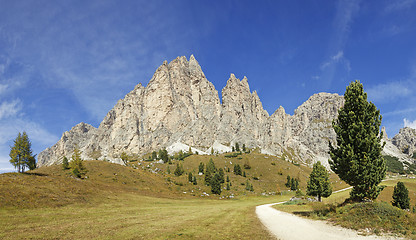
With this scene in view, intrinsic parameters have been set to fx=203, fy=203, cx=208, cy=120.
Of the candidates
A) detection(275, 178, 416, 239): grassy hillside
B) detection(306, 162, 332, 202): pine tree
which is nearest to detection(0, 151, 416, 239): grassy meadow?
detection(275, 178, 416, 239): grassy hillside

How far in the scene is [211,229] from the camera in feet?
49.9

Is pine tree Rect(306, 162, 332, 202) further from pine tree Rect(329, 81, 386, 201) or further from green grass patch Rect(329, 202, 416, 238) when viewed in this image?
green grass patch Rect(329, 202, 416, 238)

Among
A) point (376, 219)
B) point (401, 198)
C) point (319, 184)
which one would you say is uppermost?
point (376, 219)

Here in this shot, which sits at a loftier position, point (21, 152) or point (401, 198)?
point (21, 152)

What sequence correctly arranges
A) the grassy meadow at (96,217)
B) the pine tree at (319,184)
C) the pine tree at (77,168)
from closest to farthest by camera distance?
the grassy meadow at (96,217)
the pine tree at (319,184)
the pine tree at (77,168)

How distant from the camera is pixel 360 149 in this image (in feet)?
63.1

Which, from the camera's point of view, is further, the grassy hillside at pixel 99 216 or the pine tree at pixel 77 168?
the pine tree at pixel 77 168

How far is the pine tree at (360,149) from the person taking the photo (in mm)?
18625

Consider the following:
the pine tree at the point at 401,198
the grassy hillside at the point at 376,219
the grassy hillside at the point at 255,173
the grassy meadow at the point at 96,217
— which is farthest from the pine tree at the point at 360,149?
the grassy hillside at the point at 255,173

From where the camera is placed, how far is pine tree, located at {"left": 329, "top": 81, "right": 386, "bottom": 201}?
61.1ft

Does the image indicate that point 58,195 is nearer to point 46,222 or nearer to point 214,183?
point 46,222

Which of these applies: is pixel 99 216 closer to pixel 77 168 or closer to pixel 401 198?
pixel 77 168

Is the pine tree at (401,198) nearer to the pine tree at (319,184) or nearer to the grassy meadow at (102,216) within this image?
the grassy meadow at (102,216)

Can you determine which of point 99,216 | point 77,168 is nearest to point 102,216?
point 99,216
